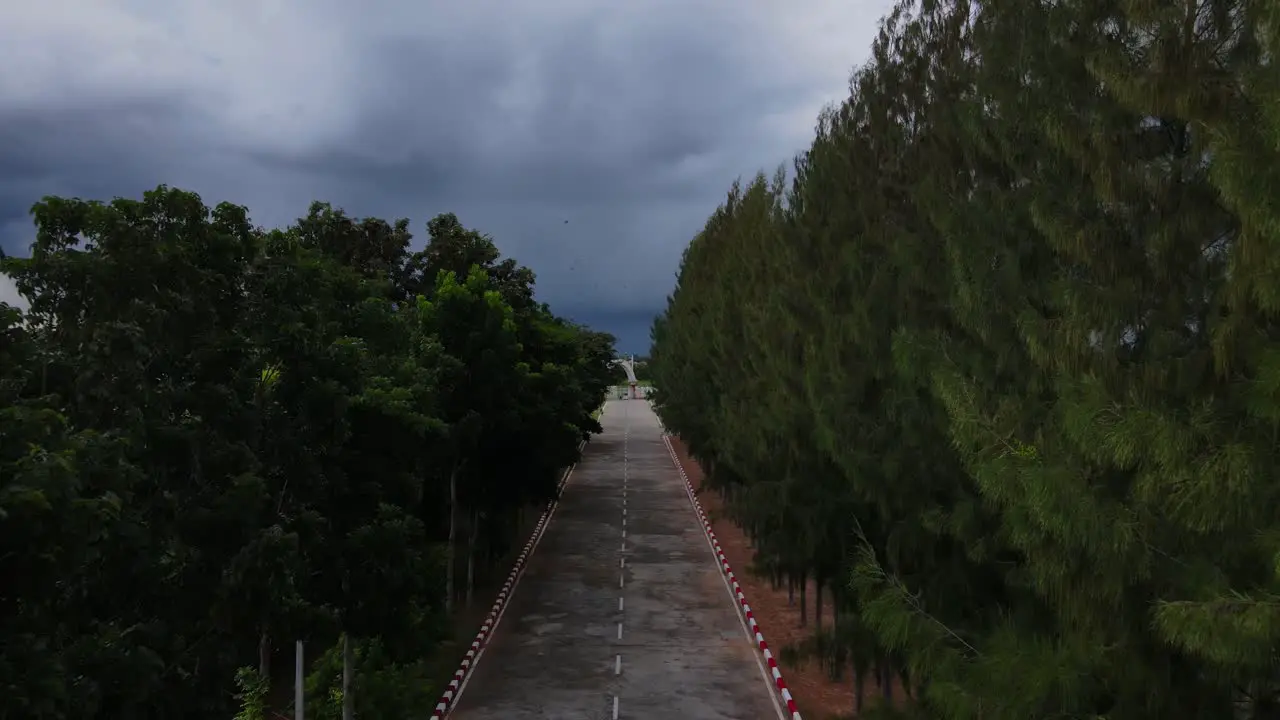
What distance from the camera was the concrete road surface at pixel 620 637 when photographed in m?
16.0

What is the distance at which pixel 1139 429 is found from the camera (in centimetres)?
472

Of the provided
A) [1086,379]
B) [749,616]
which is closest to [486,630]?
[749,616]

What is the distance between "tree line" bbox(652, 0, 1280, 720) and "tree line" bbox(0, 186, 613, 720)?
225 inches

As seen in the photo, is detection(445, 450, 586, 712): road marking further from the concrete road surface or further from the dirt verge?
the dirt verge

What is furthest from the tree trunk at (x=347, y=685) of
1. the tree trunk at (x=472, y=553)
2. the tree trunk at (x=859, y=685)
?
the tree trunk at (x=472, y=553)

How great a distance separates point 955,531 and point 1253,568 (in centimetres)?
396

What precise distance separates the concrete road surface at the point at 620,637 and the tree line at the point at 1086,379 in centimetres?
613

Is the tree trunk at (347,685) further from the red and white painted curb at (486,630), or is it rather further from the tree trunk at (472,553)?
the tree trunk at (472,553)

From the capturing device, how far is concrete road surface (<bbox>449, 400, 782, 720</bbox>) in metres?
16.0

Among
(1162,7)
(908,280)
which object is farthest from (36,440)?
(908,280)

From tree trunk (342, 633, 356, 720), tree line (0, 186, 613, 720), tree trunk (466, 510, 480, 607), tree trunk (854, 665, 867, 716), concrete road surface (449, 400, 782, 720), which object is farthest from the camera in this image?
tree trunk (466, 510, 480, 607)

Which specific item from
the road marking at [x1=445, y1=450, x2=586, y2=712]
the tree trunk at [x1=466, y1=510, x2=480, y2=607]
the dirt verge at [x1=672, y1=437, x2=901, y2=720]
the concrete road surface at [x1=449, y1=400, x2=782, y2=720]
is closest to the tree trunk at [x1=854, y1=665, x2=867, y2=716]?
the dirt verge at [x1=672, y1=437, x2=901, y2=720]

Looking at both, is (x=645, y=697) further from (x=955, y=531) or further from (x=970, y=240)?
(x=970, y=240)

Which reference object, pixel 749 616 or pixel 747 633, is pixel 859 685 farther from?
pixel 749 616
